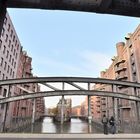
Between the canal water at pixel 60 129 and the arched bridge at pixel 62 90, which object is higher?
the arched bridge at pixel 62 90

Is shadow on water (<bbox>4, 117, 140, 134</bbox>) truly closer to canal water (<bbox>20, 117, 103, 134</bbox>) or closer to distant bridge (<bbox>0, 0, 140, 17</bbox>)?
canal water (<bbox>20, 117, 103, 134</bbox>)

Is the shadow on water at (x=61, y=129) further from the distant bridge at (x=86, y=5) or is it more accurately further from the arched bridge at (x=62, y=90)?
the distant bridge at (x=86, y=5)

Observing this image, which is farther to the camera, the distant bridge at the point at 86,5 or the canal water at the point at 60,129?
the canal water at the point at 60,129

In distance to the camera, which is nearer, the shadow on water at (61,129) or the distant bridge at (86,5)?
the distant bridge at (86,5)

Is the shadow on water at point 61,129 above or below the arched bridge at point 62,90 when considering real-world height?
below

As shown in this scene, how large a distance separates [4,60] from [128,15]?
34.9m

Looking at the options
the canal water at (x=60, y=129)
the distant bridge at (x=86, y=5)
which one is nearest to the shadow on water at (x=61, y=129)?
the canal water at (x=60, y=129)

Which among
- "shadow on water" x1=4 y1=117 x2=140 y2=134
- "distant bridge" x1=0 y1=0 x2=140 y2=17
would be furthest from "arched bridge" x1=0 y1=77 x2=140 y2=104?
"distant bridge" x1=0 y1=0 x2=140 y2=17

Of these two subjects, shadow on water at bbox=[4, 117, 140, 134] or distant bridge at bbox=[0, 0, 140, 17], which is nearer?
distant bridge at bbox=[0, 0, 140, 17]

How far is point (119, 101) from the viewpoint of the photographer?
160ft

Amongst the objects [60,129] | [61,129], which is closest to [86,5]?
[61,129]

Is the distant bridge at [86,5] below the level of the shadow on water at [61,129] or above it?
above

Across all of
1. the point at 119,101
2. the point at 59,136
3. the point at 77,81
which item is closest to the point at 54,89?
the point at 77,81

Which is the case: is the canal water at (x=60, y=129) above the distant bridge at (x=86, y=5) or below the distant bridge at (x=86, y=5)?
below
